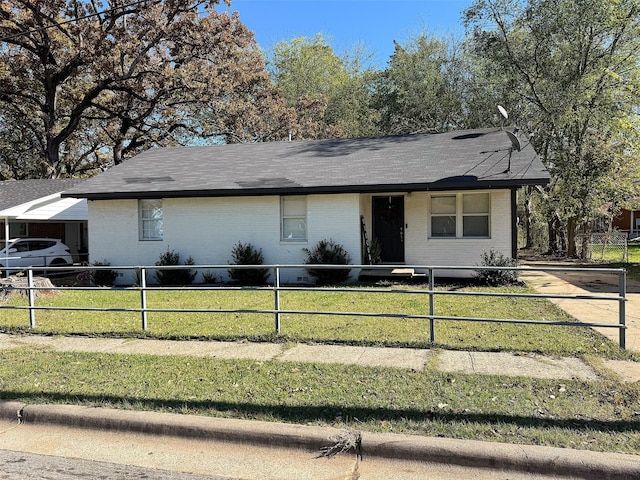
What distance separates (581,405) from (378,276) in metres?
8.84

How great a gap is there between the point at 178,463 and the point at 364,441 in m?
1.49

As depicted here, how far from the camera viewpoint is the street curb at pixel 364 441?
3.38 meters

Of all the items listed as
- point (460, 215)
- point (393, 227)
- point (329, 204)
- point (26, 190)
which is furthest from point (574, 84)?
point (26, 190)

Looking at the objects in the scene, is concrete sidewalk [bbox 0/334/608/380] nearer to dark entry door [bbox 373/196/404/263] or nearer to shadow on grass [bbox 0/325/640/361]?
shadow on grass [bbox 0/325/640/361]

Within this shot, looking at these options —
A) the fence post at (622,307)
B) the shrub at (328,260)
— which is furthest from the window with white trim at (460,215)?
the fence post at (622,307)

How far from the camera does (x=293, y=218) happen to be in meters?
13.7

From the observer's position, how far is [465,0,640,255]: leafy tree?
17.3 meters

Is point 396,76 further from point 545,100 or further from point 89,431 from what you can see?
point 89,431

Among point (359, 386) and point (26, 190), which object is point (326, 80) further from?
point (359, 386)

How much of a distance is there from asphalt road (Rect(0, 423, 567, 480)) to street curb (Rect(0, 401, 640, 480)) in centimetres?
6

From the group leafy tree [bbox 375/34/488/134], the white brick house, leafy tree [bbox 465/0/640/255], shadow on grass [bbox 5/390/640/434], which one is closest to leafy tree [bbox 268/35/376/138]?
leafy tree [bbox 375/34/488/134]

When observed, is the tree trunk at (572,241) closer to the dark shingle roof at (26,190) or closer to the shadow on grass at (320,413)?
the shadow on grass at (320,413)

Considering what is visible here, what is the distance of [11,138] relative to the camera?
33.5m

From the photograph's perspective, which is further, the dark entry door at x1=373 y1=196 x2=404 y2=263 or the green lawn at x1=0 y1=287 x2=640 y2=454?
the dark entry door at x1=373 y1=196 x2=404 y2=263
